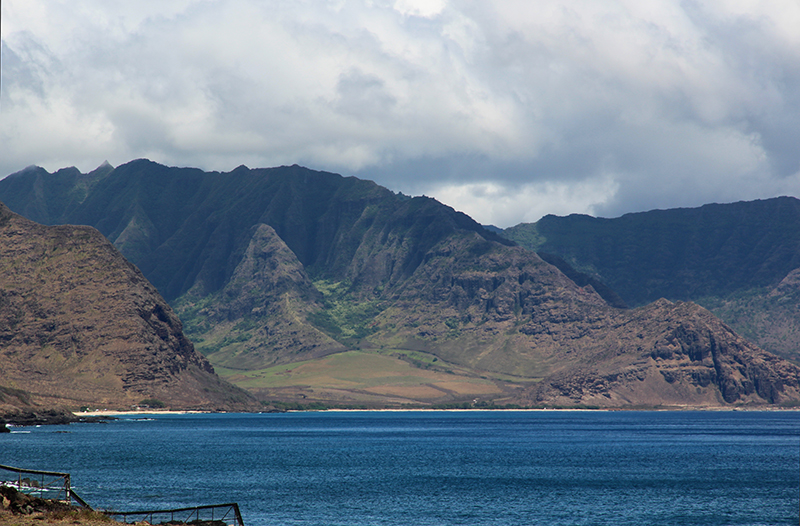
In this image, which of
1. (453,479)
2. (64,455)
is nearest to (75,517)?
(453,479)

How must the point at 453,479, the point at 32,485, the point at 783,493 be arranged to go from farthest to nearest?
the point at 453,479
the point at 783,493
the point at 32,485

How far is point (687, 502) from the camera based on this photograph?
118688mm

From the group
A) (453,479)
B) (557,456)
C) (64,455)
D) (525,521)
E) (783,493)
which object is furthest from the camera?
(557,456)

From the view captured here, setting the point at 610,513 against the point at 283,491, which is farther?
the point at 283,491

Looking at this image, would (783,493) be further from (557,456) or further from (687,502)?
(557,456)

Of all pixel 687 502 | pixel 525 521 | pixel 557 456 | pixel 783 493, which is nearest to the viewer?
pixel 525 521

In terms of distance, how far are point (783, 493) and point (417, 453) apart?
86.1 metres

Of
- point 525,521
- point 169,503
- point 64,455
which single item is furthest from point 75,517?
point 64,455

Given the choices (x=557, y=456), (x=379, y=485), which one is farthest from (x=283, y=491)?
(x=557, y=456)

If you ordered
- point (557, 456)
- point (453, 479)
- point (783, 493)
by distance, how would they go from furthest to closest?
1. point (557, 456)
2. point (453, 479)
3. point (783, 493)

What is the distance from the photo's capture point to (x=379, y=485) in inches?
5256

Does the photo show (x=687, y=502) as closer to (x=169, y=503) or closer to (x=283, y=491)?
(x=283, y=491)

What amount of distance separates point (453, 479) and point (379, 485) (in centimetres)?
1527

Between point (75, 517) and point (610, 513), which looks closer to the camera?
point (75, 517)
